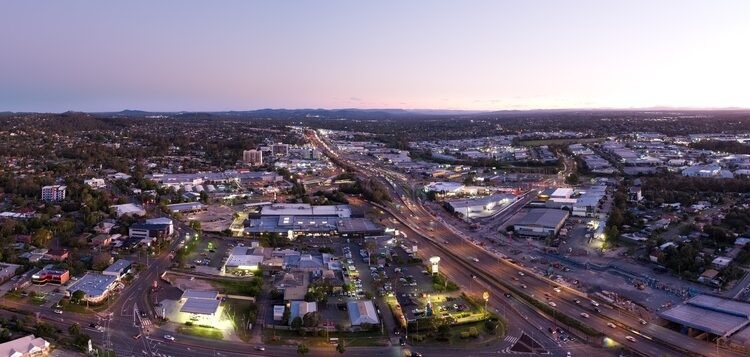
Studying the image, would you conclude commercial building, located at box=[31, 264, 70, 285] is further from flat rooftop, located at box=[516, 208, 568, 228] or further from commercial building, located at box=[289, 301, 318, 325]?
flat rooftop, located at box=[516, 208, 568, 228]

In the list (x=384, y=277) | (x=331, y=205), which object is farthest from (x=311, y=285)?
(x=331, y=205)

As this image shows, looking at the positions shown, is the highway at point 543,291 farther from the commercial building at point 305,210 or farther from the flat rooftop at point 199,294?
the flat rooftop at point 199,294

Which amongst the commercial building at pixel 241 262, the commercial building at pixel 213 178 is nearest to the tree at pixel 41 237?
the commercial building at pixel 241 262

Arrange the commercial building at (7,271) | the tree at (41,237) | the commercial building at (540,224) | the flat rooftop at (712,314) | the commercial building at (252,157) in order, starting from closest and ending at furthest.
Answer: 1. the flat rooftop at (712,314)
2. the commercial building at (7,271)
3. the tree at (41,237)
4. the commercial building at (540,224)
5. the commercial building at (252,157)

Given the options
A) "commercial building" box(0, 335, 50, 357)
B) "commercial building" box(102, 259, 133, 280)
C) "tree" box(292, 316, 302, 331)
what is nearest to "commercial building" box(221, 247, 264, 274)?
"commercial building" box(102, 259, 133, 280)

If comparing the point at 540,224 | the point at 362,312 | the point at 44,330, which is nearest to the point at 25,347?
the point at 44,330

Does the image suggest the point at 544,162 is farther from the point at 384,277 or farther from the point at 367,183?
the point at 384,277
